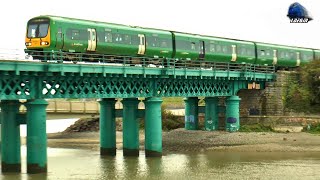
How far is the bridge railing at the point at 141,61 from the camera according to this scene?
42.4 metres

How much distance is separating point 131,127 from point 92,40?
28.1 ft

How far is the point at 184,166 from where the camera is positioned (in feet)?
147

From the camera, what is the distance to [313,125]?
2450 inches

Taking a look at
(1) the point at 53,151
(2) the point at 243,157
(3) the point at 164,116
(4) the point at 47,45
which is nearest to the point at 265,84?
(3) the point at 164,116

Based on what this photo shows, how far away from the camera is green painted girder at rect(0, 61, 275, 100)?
37525 mm

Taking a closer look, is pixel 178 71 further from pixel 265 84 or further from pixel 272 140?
pixel 265 84

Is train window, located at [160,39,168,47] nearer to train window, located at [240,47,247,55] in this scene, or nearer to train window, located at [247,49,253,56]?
train window, located at [240,47,247,55]

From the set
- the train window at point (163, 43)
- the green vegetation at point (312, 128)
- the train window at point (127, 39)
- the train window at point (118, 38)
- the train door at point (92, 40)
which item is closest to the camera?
the train door at point (92, 40)

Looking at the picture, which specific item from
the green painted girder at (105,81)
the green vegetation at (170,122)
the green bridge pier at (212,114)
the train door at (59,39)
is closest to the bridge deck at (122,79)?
the green painted girder at (105,81)

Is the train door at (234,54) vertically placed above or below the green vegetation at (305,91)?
above

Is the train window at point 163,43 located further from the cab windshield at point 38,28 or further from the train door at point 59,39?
the cab windshield at point 38,28

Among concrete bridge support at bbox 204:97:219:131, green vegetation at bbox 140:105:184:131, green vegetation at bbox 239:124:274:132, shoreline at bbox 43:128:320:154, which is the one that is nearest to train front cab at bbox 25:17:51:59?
shoreline at bbox 43:128:320:154

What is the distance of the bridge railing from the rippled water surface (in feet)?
24.8

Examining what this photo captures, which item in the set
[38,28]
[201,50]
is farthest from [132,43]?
[201,50]
